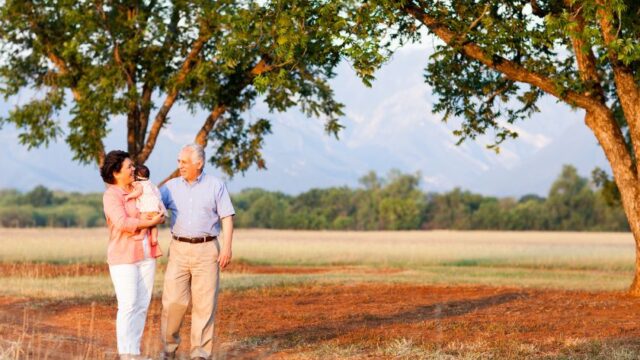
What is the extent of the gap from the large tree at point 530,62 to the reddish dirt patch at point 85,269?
37.5ft

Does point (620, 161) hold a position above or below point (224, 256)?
above

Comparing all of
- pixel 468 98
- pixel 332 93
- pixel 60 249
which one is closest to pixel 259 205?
pixel 60 249

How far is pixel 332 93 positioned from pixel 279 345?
16.7 m

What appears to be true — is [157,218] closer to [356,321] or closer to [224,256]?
[224,256]

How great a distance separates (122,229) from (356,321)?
6.65 meters

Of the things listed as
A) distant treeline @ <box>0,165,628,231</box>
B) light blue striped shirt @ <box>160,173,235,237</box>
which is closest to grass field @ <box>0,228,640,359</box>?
light blue striped shirt @ <box>160,173,235,237</box>

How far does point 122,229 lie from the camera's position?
11.0m

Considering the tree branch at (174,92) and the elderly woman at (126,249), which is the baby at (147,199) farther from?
the tree branch at (174,92)

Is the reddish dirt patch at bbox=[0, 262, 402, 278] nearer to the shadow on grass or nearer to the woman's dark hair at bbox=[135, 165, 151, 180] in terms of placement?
the shadow on grass

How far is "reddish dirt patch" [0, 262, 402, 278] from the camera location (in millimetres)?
30344

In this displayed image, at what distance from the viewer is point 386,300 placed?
20.8 meters

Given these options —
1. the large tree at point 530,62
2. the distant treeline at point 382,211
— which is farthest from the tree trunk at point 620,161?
the distant treeline at point 382,211

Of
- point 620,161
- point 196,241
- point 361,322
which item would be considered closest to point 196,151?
point 196,241

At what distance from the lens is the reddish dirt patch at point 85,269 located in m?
30.3
